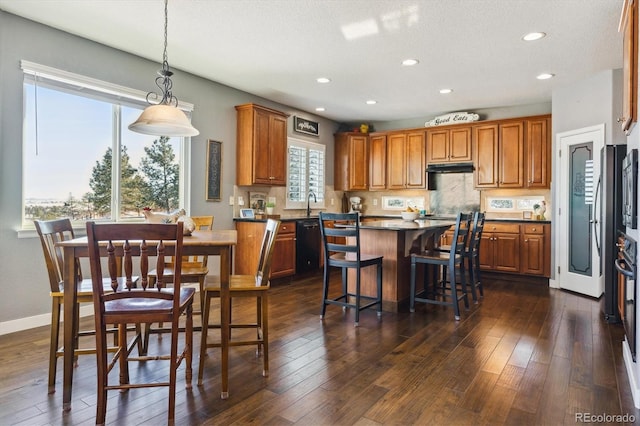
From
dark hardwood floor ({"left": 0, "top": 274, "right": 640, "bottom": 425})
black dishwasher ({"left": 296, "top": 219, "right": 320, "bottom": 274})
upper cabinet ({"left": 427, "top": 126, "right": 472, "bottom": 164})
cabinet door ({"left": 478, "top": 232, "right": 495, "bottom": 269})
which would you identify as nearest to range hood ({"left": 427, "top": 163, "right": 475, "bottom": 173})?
upper cabinet ({"left": 427, "top": 126, "right": 472, "bottom": 164})

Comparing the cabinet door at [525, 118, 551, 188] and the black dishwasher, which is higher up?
the cabinet door at [525, 118, 551, 188]

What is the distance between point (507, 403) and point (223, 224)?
12.7ft

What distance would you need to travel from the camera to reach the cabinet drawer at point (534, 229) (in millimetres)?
5438

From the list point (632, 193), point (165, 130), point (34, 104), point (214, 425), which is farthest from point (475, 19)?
point (34, 104)

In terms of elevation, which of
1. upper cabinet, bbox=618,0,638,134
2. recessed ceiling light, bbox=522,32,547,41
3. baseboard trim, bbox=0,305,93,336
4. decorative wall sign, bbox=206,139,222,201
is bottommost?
baseboard trim, bbox=0,305,93,336

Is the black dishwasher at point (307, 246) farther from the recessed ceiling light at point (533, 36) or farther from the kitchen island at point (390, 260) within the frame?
the recessed ceiling light at point (533, 36)

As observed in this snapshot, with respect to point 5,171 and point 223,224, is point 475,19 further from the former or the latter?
point 5,171

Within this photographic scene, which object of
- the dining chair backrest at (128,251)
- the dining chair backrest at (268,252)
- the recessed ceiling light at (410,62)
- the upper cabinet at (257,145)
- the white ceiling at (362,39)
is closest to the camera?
the dining chair backrest at (128,251)

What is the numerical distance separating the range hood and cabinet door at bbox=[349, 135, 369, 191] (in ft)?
3.91

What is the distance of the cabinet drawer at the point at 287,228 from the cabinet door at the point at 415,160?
2.47m

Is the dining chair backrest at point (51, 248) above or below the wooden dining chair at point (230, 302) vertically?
above

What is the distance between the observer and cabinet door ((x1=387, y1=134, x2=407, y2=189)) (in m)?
6.96

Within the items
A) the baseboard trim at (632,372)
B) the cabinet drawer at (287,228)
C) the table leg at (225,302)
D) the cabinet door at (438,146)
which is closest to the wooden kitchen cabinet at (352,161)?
the cabinet door at (438,146)

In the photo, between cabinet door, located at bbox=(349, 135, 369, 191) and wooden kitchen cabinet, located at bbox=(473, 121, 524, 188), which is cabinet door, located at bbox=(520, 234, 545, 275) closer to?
wooden kitchen cabinet, located at bbox=(473, 121, 524, 188)
